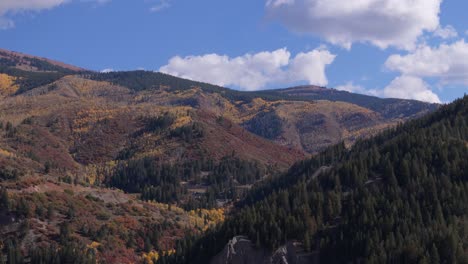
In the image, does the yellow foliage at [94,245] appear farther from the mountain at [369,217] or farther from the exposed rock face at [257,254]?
the exposed rock face at [257,254]

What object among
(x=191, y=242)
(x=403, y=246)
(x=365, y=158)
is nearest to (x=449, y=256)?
(x=403, y=246)

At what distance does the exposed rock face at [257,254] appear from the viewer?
116m

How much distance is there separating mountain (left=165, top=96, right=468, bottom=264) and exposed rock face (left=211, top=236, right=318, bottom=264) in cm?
19

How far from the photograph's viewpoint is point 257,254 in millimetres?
120875

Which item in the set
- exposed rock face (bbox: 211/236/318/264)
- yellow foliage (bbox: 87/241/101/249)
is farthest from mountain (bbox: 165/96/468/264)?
yellow foliage (bbox: 87/241/101/249)

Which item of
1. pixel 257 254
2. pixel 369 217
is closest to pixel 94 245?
pixel 257 254

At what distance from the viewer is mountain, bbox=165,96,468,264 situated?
110m

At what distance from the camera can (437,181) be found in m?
132

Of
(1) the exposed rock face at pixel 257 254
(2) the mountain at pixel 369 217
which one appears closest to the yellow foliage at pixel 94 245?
(2) the mountain at pixel 369 217

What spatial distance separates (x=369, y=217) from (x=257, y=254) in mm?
22490

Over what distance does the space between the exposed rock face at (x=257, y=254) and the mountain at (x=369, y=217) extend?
19cm

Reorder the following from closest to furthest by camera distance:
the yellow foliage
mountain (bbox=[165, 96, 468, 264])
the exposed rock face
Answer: mountain (bbox=[165, 96, 468, 264])
the exposed rock face
the yellow foliage

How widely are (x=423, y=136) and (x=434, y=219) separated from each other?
49.1 metres

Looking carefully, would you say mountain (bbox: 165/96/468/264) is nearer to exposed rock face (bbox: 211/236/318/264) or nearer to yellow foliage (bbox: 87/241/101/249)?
exposed rock face (bbox: 211/236/318/264)
